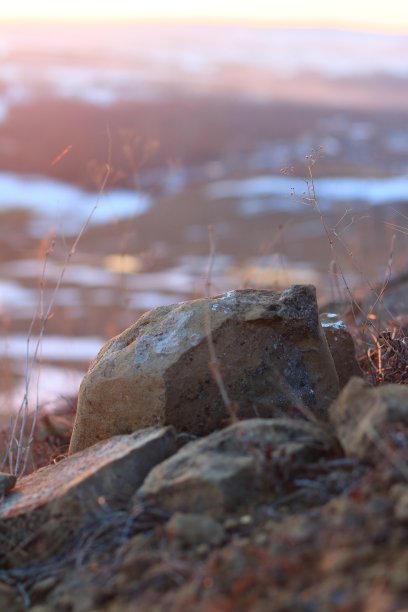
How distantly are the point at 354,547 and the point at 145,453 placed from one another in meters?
0.79

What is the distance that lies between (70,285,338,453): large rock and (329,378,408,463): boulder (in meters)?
0.39

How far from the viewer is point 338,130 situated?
1462 inches

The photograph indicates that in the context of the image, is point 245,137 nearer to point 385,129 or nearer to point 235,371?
point 385,129

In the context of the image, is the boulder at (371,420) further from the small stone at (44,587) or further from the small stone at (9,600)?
the small stone at (9,600)

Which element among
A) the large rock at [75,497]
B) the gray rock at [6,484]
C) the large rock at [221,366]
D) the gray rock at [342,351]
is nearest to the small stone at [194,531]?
the large rock at [75,497]

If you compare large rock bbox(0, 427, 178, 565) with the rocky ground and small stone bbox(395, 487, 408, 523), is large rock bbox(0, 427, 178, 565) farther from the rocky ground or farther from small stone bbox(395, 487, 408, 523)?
small stone bbox(395, 487, 408, 523)

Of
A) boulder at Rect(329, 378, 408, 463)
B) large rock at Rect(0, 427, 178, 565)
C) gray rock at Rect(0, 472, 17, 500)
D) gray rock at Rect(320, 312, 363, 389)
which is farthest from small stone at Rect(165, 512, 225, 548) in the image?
gray rock at Rect(320, 312, 363, 389)

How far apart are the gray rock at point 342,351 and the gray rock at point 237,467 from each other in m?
0.80

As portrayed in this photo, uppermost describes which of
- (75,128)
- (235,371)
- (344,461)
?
(75,128)

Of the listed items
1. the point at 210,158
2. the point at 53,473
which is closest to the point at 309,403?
the point at 53,473

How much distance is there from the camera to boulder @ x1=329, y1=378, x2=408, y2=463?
2.04 metres

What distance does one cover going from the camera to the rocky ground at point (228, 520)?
1739 millimetres

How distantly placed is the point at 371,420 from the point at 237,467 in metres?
0.34

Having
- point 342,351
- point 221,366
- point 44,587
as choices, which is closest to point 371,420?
point 221,366
